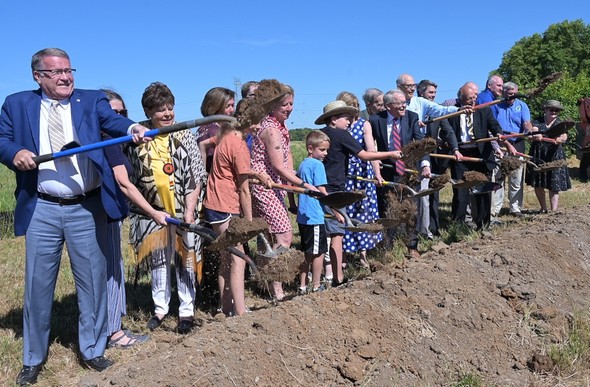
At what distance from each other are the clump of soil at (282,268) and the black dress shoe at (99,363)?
1155 mm

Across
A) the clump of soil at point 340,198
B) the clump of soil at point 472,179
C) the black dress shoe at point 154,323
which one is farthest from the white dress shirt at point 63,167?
the clump of soil at point 472,179

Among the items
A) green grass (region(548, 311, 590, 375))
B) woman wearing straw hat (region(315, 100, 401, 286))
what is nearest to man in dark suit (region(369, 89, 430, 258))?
woman wearing straw hat (region(315, 100, 401, 286))

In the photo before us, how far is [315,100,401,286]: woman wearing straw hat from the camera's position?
5711 mm

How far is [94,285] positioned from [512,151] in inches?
233

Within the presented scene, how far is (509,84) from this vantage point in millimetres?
8352

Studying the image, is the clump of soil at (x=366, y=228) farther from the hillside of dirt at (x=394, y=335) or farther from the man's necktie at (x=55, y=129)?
the man's necktie at (x=55, y=129)

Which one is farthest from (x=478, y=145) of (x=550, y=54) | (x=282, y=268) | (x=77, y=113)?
(x=550, y=54)

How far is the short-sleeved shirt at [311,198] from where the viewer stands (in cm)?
538

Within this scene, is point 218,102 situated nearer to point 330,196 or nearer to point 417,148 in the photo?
point 330,196

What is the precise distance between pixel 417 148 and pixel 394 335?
270 cm

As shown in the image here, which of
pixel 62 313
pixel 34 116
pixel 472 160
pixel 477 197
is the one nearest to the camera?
pixel 34 116

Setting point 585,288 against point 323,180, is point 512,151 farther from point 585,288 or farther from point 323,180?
point 323,180

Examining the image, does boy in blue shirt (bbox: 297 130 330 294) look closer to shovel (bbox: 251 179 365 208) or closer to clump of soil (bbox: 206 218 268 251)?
shovel (bbox: 251 179 365 208)

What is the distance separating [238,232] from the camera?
13.2 feet
